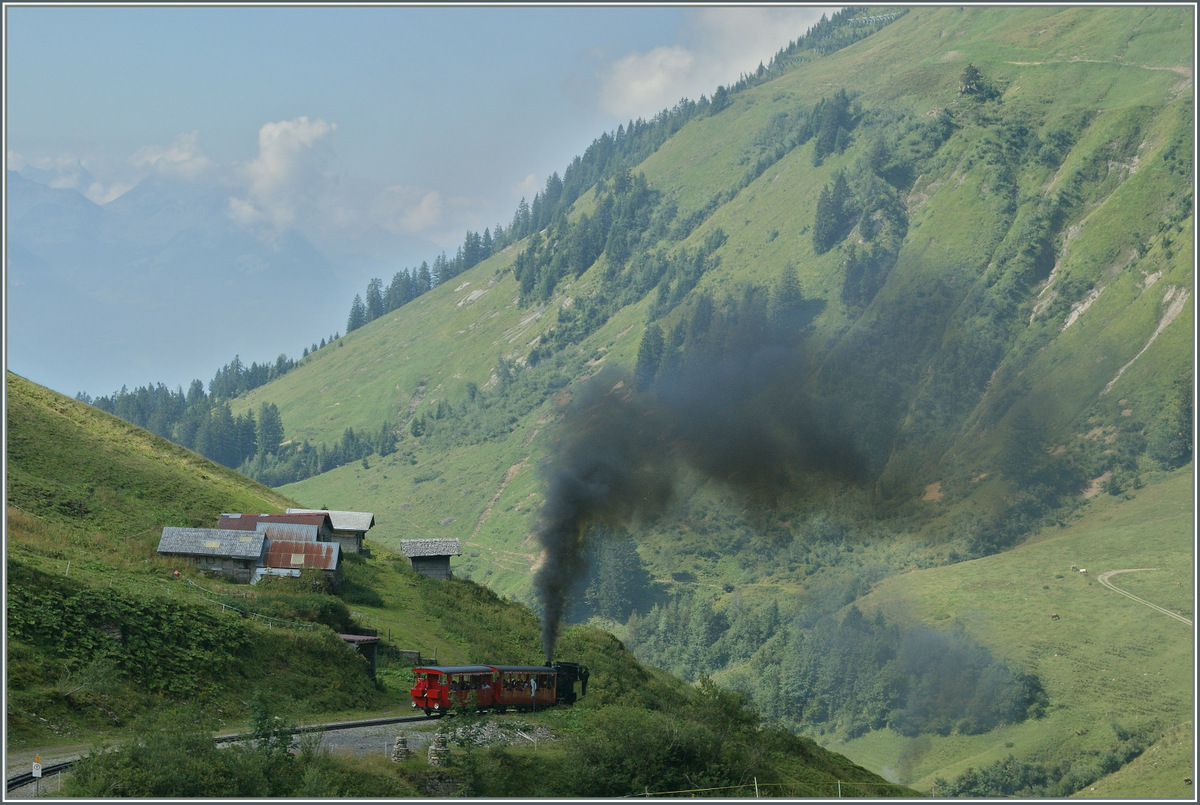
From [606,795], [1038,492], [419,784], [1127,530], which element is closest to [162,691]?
[419,784]

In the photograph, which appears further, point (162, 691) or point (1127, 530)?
point (1127, 530)

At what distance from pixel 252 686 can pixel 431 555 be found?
4229cm

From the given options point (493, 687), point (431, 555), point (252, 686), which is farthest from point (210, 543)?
point (493, 687)

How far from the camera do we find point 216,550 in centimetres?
6106

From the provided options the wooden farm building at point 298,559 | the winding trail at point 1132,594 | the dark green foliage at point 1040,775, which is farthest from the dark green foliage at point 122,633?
the winding trail at point 1132,594

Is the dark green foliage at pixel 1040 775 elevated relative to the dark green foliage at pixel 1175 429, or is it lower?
lower

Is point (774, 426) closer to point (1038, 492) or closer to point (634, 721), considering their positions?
point (1038, 492)

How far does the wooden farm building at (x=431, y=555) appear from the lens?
8475cm

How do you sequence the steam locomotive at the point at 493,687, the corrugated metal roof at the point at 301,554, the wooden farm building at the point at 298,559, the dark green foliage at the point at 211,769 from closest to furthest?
the dark green foliage at the point at 211,769 < the steam locomotive at the point at 493,687 < the wooden farm building at the point at 298,559 < the corrugated metal roof at the point at 301,554

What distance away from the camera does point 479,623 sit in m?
69.8

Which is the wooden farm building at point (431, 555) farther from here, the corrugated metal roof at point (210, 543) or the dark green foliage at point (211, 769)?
the dark green foliage at point (211, 769)

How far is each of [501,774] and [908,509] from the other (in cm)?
15463

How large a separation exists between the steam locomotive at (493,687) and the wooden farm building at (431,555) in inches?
1500

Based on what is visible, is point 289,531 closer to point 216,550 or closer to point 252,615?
point 216,550
